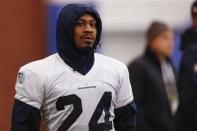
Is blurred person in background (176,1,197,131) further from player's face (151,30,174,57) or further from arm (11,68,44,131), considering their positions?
arm (11,68,44,131)

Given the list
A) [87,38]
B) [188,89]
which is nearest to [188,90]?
[188,89]

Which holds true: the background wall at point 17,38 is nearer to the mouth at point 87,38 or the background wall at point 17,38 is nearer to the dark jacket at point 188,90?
the dark jacket at point 188,90

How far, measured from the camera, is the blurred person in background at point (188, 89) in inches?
316

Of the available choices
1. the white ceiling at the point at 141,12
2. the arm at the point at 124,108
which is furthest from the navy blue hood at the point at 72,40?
the white ceiling at the point at 141,12

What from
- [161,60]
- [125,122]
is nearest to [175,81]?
[161,60]

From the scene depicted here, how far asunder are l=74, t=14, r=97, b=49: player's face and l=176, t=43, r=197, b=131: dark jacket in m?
1.87

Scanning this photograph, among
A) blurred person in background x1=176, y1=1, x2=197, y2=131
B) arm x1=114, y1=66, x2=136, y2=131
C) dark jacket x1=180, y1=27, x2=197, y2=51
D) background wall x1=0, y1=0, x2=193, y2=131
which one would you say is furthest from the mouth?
background wall x1=0, y1=0, x2=193, y2=131

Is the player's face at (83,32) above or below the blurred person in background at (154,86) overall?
above

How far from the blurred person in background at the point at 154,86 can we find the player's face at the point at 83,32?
9.61 feet

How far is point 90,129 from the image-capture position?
20.6ft

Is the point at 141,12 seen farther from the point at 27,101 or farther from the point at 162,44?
the point at 27,101

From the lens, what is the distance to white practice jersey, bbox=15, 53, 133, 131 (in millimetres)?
6207

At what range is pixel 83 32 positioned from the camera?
247 inches

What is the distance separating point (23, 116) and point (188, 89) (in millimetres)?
2167
